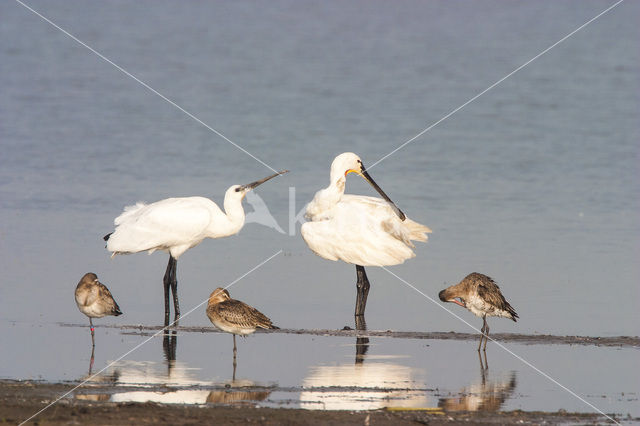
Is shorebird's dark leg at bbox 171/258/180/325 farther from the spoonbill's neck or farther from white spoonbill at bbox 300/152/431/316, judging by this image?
white spoonbill at bbox 300/152/431/316

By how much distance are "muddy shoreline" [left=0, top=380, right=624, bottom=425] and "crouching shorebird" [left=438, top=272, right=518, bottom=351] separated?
9.63ft

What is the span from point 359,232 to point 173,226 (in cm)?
211

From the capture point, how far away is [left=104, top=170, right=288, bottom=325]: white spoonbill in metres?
13.3

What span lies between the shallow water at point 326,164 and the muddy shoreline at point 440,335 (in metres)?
0.24

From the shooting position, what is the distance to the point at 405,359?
35.6 ft

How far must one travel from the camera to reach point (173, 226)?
13352 mm

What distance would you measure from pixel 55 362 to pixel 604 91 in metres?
23.6

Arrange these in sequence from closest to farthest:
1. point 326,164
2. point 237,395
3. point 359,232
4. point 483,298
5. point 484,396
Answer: point 237,395 < point 484,396 < point 483,298 < point 359,232 < point 326,164
